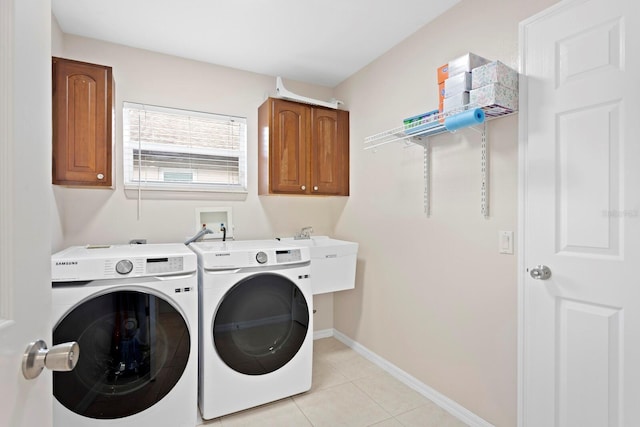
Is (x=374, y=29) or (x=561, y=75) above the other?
(x=374, y=29)

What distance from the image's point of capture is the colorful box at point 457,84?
5.37ft

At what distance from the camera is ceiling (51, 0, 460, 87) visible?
1994 mm

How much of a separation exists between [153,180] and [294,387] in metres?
1.86

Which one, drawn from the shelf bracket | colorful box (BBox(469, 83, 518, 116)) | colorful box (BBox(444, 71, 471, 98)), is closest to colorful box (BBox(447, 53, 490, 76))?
Result: colorful box (BBox(444, 71, 471, 98))

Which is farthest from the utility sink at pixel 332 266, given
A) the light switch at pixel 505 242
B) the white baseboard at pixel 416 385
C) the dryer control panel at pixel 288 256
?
the light switch at pixel 505 242

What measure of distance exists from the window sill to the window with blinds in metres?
0.02

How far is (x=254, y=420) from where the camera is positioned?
6.46ft

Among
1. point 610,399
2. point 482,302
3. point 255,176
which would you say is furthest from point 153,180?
point 610,399

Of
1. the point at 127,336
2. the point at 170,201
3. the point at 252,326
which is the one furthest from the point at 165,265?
the point at 170,201

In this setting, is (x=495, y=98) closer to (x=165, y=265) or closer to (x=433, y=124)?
(x=433, y=124)

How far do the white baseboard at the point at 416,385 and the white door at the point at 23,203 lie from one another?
202cm

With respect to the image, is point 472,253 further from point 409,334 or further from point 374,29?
point 374,29

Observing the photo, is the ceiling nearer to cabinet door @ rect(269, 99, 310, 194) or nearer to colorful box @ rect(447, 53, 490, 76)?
cabinet door @ rect(269, 99, 310, 194)

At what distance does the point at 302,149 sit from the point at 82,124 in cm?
154
